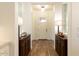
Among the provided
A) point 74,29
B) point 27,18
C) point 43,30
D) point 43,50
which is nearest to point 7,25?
point 74,29

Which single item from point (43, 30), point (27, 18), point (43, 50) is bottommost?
point (43, 50)

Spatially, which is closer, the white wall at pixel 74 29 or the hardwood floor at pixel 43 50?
the white wall at pixel 74 29

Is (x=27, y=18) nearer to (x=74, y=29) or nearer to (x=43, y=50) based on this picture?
(x=43, y=50)

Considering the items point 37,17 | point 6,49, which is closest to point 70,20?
point 6,49

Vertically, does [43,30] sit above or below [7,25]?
below

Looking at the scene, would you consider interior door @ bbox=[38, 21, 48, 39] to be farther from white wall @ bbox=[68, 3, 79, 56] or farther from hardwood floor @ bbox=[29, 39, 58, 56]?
white wall @ bbox=[68, 3, 79, 56]

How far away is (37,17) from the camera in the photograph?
323 inches

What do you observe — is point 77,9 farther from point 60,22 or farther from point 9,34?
point 60,22

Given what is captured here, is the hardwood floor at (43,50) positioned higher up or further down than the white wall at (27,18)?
further down

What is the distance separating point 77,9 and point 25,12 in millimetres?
2280

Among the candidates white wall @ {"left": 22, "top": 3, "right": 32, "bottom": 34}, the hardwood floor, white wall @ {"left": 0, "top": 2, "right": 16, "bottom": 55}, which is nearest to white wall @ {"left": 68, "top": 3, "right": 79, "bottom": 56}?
white wall @ {"left": 0, "top": 2, "right": 16, "bottom": 55}

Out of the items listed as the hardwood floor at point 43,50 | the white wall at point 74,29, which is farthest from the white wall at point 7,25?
the hardwood floor at point 43,50

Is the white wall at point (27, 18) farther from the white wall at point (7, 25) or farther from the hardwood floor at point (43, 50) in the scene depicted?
the white wall at point (7, 25)

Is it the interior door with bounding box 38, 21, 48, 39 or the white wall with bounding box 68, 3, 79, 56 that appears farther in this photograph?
the interior door with bounding box 38, 21, 48, 39
